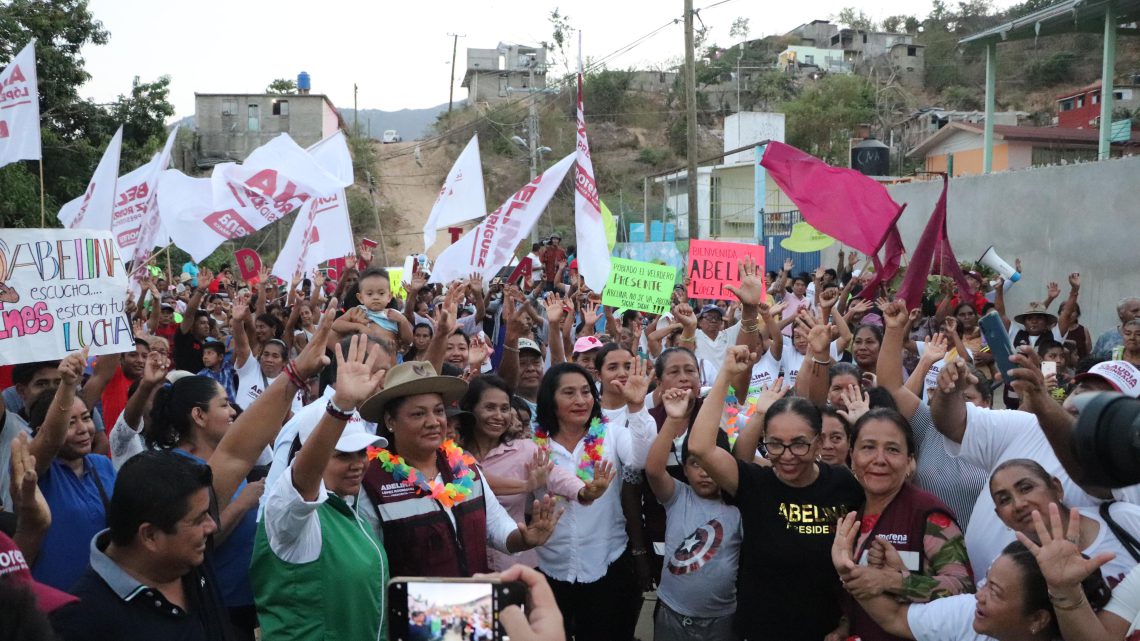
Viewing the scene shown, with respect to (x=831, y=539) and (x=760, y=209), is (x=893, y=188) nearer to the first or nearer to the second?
(x=760, y=209)

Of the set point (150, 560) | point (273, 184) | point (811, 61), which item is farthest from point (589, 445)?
point (811, 61)

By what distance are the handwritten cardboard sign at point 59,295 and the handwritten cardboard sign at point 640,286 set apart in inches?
185

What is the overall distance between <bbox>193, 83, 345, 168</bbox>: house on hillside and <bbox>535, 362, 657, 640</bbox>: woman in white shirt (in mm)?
46755

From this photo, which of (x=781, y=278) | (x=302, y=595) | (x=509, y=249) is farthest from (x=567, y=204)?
(x=302, y=595)

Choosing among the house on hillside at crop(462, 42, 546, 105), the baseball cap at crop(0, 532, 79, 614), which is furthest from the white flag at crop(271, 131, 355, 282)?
the house on hillside at crop(462, 42, 546, 105)

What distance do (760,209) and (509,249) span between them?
14807mm

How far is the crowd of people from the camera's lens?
8.68 feet

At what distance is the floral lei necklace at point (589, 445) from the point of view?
4.42 metres

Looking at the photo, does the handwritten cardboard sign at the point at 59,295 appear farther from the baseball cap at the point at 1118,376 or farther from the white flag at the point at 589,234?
the baseball cap at the point at 1118,376

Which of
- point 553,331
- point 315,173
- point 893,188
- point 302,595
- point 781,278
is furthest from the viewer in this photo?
point 893,188

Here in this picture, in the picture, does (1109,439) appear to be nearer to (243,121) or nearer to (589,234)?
(589,234)

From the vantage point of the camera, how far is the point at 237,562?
3555mm

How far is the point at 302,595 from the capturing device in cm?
298

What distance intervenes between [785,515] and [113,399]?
173 inches
